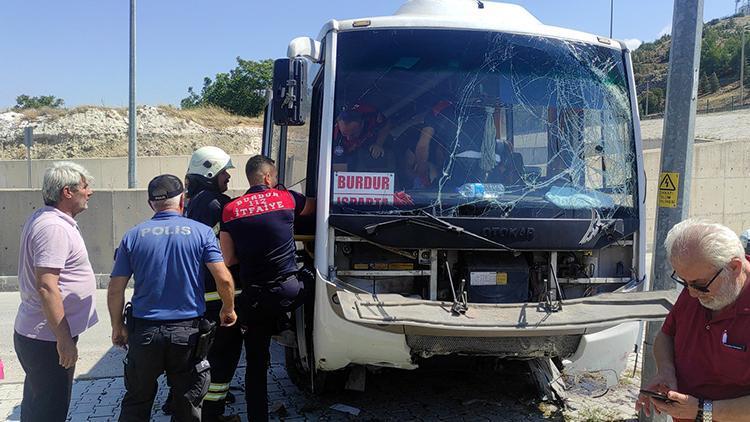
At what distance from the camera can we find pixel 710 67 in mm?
80062

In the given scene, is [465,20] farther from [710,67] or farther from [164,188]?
[710,67]

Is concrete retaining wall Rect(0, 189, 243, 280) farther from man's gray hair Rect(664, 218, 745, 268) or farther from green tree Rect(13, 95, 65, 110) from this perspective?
green tree Rect(13, 95, 65, 110)

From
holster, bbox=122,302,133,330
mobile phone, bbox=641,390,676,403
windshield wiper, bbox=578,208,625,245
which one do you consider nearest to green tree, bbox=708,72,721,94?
windshield wiper, bbox=578,208,625,245

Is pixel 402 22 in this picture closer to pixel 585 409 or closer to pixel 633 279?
pixel 633 279

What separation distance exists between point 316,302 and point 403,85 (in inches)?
63.1

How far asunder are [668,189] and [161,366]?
3563 millimetres

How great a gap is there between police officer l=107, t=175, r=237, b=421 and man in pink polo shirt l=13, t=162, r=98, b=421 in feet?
0.75

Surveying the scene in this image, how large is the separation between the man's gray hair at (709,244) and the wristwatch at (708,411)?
528mm

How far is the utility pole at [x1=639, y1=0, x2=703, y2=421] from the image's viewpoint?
4.14 meters

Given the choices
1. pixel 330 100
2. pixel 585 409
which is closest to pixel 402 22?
pixel 330 100

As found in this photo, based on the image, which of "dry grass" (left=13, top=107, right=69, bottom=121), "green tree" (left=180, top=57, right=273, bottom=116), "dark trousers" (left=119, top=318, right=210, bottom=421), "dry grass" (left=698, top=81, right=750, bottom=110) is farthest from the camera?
"dry grass" (left=698, top=81, right=750, bottom=110)

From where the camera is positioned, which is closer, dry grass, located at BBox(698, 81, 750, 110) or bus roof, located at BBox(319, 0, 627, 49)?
bus roof, located at BBox(319, 0, 627, 49)

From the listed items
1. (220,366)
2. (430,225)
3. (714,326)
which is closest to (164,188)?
(220,366)

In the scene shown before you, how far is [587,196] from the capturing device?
13.9 ft
